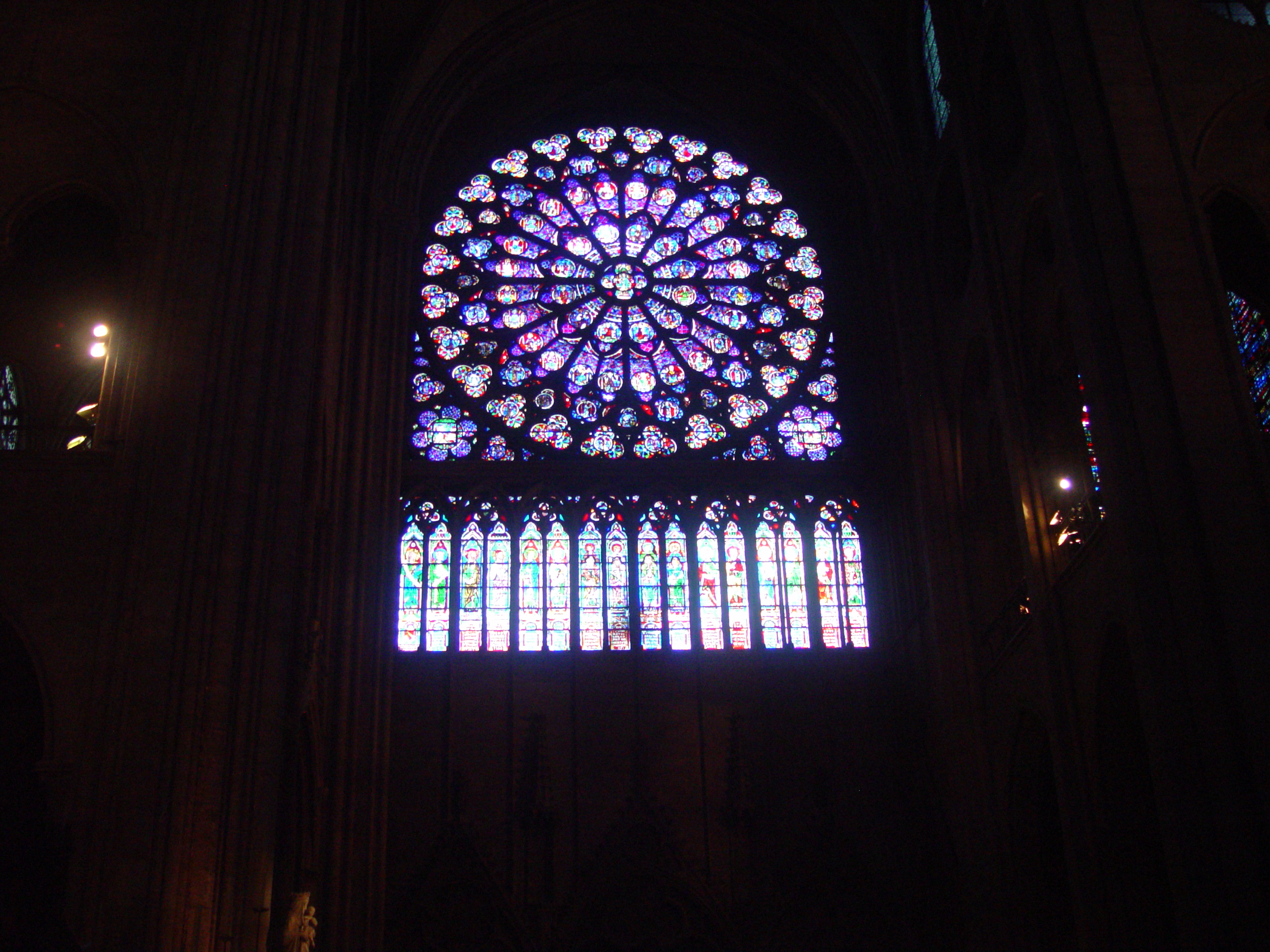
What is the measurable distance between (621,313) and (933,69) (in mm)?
4939

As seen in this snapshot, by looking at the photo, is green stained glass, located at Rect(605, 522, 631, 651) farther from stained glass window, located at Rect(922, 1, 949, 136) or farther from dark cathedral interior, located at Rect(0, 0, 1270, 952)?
stained glass window, located at Rect(922, 1, 949, 136)

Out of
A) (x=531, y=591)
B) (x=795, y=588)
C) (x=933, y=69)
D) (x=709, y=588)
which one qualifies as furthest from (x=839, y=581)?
(x=933, y=69)

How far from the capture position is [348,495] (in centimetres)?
1568

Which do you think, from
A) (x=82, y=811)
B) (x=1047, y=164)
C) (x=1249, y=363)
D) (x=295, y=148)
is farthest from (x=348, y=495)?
(x=1249, y=363)

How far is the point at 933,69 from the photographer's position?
683 inches

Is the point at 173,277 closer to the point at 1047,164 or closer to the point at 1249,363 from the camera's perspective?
the point at 1047,164

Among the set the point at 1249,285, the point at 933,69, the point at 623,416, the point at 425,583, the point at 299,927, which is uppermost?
the point at 933,69

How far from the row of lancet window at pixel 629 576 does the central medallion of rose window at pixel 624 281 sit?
10.4 ft

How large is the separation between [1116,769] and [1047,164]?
471 centimetres

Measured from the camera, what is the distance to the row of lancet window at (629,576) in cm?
1711

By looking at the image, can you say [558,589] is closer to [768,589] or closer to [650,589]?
[650,589]

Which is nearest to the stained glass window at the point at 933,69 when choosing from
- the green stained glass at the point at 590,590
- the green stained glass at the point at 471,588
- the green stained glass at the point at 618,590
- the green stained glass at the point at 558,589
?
the green stained glass at the point at 618,590

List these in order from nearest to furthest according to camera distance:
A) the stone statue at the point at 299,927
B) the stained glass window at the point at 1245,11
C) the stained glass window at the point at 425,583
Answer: the stone statue at the point at 299,927 → the stained glass window at the point at 1245,11 → the stained glass window at the point at 425,583

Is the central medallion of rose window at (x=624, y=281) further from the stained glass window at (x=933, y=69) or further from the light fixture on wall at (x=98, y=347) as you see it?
the light fixture on wall at (x=98, y=347)
